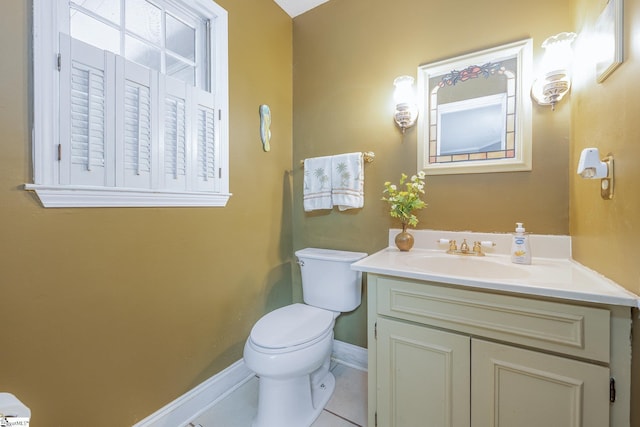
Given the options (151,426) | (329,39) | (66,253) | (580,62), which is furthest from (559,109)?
(151,426)

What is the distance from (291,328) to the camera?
130 cm

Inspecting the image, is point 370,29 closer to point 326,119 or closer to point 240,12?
point 326,119

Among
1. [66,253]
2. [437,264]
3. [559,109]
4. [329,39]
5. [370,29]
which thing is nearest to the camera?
[66,253]

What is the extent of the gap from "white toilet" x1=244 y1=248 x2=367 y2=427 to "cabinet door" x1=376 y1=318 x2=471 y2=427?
1.12 feet

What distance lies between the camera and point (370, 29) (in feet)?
5.48

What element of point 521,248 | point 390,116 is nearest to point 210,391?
point 521,248

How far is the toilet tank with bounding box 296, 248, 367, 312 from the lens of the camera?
158 cm

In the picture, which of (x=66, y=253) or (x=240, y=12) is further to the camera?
(x=240, y=12)

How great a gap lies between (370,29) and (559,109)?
1.16 meters

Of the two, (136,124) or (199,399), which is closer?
(136,124)

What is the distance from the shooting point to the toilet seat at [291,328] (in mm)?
1174

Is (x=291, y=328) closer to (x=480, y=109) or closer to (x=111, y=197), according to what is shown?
(x=111, y=197)

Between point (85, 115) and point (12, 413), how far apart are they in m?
0.94

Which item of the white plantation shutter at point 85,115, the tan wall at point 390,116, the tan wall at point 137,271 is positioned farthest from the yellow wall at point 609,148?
the white plantation shutter at point 85,115
